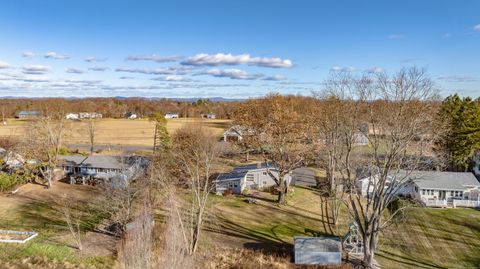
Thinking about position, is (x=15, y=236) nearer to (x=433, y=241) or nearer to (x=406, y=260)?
(x=406, y=260)

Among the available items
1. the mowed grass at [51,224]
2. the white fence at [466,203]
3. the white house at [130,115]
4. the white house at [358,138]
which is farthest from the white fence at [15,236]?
the white house at [130,115]

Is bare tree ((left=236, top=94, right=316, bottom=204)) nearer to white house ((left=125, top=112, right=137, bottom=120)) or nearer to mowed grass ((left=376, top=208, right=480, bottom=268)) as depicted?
mowed grass ((left=376, top=208, right=480, bottom=268))

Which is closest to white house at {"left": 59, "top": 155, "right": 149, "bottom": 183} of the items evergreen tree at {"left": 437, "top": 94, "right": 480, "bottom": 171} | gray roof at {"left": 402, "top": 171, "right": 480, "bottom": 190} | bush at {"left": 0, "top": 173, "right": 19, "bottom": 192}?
bush at {"left": 0, "top": 173, "right": 19, "bottom": 192}

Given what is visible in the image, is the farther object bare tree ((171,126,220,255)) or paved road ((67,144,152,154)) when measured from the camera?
paved road ((67,144,152,154))

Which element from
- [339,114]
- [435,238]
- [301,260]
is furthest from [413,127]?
[435,238]

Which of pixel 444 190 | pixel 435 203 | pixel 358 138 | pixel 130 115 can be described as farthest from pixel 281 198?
pixel 130 115

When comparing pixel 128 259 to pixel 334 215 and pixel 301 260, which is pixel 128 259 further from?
pixel 334 215
